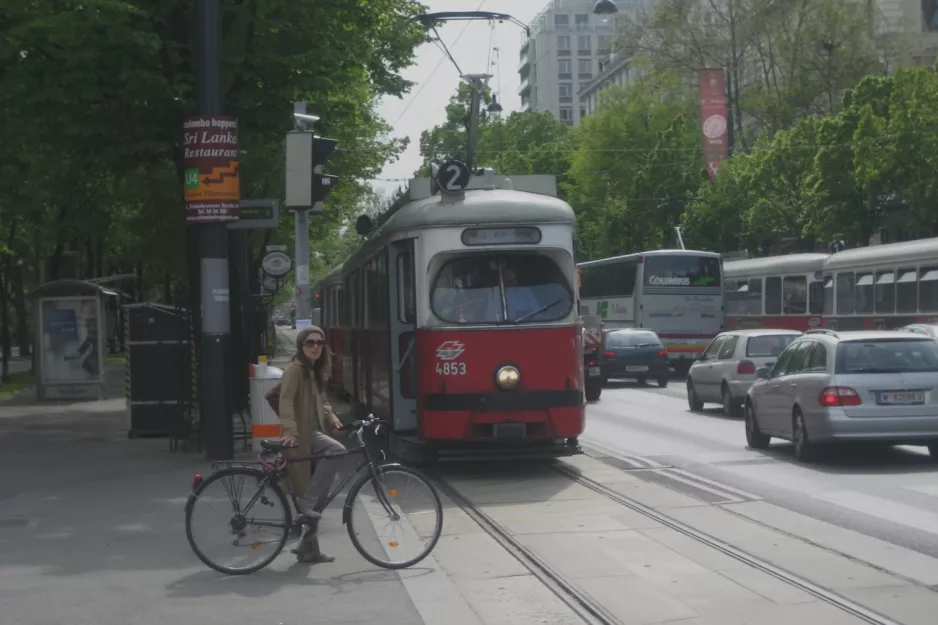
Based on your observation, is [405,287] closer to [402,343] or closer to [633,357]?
[402,343]

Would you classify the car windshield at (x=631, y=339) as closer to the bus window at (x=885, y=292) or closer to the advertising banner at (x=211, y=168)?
the bus window at (x=885, y=292)

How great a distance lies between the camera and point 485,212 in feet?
52.6

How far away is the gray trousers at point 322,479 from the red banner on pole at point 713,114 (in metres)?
43.9

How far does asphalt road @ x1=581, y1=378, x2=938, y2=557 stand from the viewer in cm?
1192

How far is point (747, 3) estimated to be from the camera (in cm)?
6438

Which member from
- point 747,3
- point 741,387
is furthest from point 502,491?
point 747,3

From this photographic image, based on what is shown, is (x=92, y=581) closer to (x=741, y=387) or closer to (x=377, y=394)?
(x=377, y=394)

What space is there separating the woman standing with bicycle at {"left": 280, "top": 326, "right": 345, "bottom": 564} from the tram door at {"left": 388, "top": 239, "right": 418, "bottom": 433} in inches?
241

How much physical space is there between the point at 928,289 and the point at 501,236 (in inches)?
680

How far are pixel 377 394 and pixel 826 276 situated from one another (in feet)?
69.8

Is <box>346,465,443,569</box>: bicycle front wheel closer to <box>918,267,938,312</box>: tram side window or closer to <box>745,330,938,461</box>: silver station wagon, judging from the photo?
<box>745,330,938,461</box>: silver station wagon

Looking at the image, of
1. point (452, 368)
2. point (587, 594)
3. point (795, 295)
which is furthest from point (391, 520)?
point (795, 295)

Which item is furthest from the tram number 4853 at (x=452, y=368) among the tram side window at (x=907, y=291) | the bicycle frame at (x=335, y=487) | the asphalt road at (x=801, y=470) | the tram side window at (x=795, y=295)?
the tram side window at (x=795, y=295)

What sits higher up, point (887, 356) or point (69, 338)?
point (69, 338)
